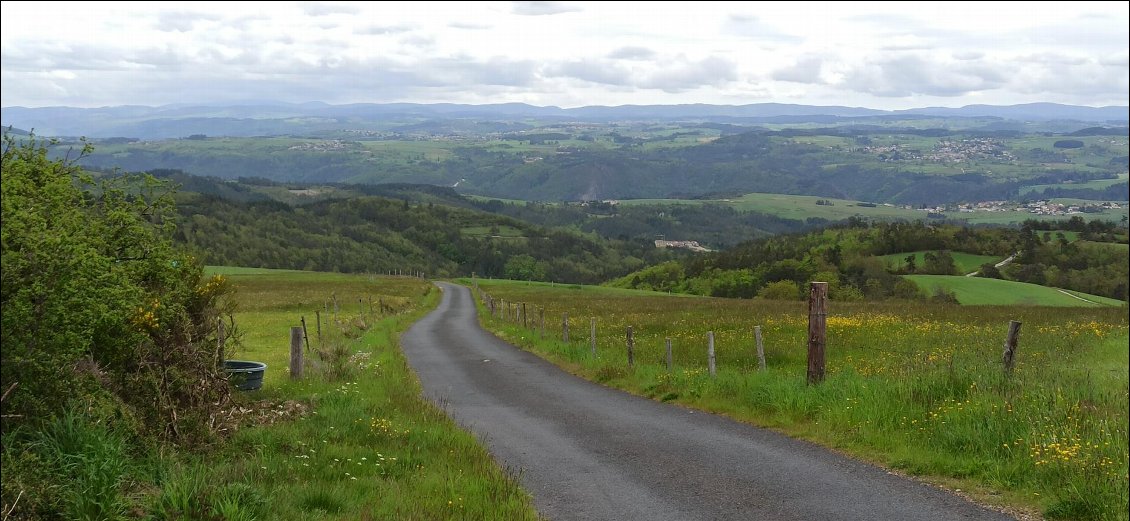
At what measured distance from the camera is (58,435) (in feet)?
22.9

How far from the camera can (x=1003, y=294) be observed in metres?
69.8

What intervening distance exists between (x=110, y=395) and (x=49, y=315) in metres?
1.61

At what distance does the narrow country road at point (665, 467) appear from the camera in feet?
28.5

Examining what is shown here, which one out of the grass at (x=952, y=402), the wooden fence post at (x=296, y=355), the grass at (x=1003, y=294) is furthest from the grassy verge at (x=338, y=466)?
the grass at (x=1003, y=294)

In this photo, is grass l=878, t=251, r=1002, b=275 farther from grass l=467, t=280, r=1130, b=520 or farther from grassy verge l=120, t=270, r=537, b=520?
grassy verge l=120, t=270, r=537, b=520

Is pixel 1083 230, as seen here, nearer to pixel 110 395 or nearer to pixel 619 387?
pixel 619 387

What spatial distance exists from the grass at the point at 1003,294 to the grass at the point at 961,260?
3276cm

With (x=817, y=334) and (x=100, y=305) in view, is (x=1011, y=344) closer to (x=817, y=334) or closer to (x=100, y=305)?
(x=817, y=334)

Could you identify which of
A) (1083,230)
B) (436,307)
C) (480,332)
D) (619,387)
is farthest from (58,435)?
(1083,230)

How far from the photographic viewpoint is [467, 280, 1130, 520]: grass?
28.3ft

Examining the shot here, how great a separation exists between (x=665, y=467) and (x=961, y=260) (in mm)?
124545

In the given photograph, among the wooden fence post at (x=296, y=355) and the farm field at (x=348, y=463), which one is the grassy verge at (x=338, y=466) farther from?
the wooden fence post at (x=296, y=355)

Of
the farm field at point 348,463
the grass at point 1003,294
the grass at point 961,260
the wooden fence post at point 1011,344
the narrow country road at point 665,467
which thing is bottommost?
the grass at point 961,260

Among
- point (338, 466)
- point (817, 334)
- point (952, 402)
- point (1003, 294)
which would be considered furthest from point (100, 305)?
point (1003, 294)
